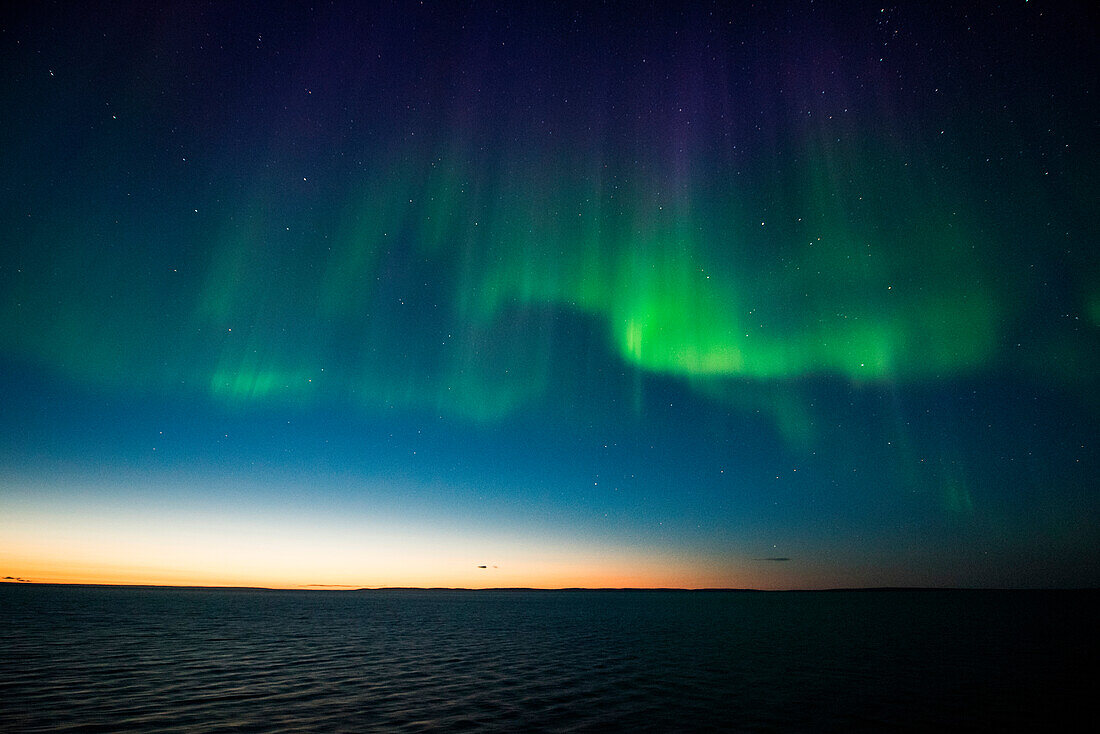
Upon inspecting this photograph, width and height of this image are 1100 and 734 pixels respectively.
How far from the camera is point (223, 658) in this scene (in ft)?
109

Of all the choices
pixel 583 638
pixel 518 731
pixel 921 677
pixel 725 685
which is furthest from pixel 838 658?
pixel 518 731

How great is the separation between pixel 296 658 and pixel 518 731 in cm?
2221

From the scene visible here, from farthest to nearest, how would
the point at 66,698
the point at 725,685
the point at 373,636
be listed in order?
1. the point at 373,636
2. the point at 725,685
3. the point at 66,698

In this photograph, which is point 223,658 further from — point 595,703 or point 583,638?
point 583,638

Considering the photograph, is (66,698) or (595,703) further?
(595,703)

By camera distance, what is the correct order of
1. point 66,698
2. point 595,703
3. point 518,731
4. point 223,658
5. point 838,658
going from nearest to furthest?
1. point 518,731
2. point 66,698
3. point 595,703
4. point 223,658
5. point 838,658

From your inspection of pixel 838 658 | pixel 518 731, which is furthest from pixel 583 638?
pixel 518 731

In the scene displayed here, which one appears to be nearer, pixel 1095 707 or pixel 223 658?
pixel 1095 707

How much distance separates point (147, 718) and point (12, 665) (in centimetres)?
1776

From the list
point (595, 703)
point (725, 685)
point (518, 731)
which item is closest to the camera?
point (518, 731)

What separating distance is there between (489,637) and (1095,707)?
43.2 m

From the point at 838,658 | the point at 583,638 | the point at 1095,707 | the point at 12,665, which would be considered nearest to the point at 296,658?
the point at 12,665

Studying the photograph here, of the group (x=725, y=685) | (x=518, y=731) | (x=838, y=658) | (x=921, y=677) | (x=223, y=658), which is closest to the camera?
(x=518, y=731)

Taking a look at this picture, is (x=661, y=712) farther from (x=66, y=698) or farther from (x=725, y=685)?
(x=66, y=698)
